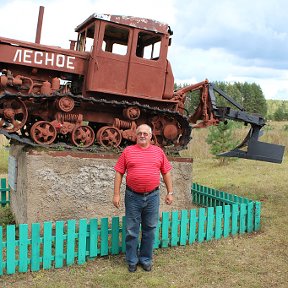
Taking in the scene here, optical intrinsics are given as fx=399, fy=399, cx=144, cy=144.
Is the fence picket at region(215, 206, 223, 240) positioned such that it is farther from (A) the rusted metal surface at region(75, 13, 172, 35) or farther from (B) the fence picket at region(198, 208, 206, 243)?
(A) the rusted metal surface at region(75, 13, 172, 35)

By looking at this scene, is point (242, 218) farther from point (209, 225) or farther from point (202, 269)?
point (202, 269)

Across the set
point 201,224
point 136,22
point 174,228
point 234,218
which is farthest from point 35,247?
point 136,22

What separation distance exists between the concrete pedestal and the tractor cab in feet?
4.34

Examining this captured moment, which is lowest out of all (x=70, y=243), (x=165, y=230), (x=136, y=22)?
(x=70, y=243)

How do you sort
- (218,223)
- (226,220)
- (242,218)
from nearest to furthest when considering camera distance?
1. (218,223)
2. (226,220)
3. (242,218)

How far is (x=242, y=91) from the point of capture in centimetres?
6206

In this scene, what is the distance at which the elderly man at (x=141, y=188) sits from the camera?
494 cm

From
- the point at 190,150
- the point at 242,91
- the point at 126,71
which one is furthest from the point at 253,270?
the point at 242,91

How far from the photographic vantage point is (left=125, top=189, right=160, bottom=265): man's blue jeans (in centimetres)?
504

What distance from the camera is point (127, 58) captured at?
23.8 ft

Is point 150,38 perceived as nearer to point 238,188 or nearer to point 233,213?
point 233,213

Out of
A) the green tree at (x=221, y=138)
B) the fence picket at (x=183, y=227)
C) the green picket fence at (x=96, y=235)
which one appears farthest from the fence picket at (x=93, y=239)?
the green tree at (x=221, y=138)

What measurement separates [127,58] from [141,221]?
3272mm

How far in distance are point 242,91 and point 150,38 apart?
56817mm
